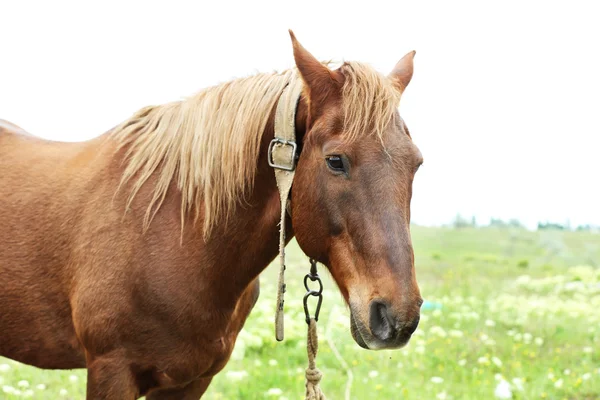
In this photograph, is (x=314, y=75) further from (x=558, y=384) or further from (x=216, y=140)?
(x=558, y=384)

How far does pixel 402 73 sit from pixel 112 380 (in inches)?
75.7

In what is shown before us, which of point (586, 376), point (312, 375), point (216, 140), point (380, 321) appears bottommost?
point (586, 376)

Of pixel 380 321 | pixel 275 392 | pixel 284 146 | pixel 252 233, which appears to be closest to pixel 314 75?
pixel 284 146

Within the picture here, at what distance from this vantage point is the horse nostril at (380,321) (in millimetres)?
2391

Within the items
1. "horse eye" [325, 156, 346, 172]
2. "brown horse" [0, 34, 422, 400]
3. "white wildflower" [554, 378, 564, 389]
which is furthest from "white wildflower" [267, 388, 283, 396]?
"horse eye" [325, 156, 346, 172]

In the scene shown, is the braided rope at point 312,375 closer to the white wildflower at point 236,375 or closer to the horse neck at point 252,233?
the horse neck at point 252,233

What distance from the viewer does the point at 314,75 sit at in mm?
2660

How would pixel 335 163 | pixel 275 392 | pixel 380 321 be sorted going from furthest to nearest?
pixel 275 392, pixel 335 163, pixel 380 321

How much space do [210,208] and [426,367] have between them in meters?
3.62

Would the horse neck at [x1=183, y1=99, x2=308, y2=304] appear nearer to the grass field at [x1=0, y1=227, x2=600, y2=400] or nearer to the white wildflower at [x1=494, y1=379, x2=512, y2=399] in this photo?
the grass field at [x1=0, y1=227, x2=600, y2=400]

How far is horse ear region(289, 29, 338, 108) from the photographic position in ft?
8.70

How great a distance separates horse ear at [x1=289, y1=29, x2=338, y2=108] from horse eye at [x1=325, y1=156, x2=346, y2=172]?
0.87 feet

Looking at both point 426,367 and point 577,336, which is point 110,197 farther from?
point 577,336

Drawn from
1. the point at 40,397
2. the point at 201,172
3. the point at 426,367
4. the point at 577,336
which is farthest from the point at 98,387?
the point at 577,336
